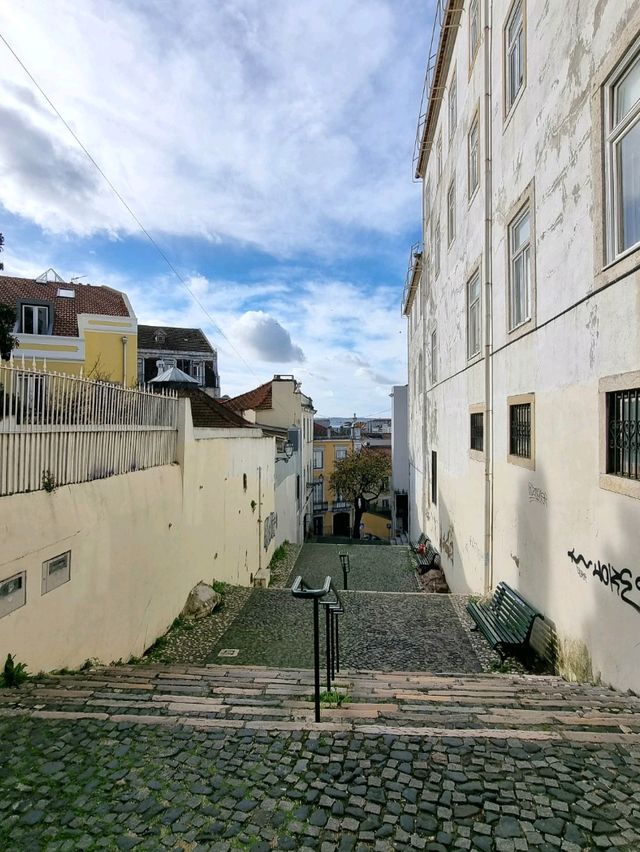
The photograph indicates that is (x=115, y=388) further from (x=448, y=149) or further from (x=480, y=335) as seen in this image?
(x=448, y=149)

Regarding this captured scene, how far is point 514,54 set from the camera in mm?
7230

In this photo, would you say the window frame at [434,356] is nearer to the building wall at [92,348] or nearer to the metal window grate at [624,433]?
the metal window grate at [624,433]

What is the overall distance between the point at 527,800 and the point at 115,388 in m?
5.43

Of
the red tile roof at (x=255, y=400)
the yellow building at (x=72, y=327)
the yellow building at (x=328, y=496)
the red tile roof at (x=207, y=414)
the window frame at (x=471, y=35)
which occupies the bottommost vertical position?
the yellow building at (x=328, y=496)

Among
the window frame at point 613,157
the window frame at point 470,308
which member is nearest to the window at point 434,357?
the window frame at point 470,308

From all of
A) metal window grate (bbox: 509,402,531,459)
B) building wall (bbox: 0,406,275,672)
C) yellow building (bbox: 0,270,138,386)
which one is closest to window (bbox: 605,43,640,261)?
metal window grate (bbox: 509,402,531,459)

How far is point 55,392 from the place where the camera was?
4.63 meters

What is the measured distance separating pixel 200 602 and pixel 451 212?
34.2 ft

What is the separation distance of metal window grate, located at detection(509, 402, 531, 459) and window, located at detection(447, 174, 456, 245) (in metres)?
6.02

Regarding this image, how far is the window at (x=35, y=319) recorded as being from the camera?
18.6 metres

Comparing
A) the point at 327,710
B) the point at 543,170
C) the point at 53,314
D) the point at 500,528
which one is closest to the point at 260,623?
the point at 500,528

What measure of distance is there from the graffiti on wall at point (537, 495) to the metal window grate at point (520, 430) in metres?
0.44

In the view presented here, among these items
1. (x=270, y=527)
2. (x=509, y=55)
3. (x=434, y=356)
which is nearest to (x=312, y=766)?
(x=509, y=55)

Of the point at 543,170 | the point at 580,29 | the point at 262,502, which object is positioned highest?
the point at 580,29
